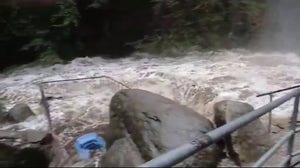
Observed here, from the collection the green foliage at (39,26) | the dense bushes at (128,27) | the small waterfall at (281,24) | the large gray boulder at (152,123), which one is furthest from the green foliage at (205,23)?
the large gray boulder at (152,123)

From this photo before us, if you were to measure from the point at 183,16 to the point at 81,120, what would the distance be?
633cm

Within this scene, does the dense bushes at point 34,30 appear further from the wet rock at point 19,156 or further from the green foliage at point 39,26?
the wet rock at point 19,156

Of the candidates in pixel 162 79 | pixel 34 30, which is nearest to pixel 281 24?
pixel 162 79

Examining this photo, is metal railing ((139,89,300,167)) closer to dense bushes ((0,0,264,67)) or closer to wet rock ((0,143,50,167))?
wet rock ((0,143,50,167))

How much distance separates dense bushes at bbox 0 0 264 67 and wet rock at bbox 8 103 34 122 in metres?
4.59

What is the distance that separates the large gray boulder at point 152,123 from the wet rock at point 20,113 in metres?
2.48

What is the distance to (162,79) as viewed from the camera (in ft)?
29.3

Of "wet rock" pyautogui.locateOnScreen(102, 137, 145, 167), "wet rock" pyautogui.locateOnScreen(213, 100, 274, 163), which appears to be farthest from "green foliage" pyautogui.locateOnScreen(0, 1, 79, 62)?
"wet rock" pyautogui.locateOnScreen(102, 137, 145, 167)

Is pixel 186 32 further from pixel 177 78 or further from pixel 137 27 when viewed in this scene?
pixel 177 78

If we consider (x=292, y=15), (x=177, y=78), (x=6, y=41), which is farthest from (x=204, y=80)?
(x=6, y=41)

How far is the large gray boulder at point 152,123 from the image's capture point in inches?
132

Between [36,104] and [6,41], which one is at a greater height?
[6,41]

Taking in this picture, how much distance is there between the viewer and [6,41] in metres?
11.6

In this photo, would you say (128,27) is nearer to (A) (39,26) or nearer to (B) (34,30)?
(A) (39,26)
